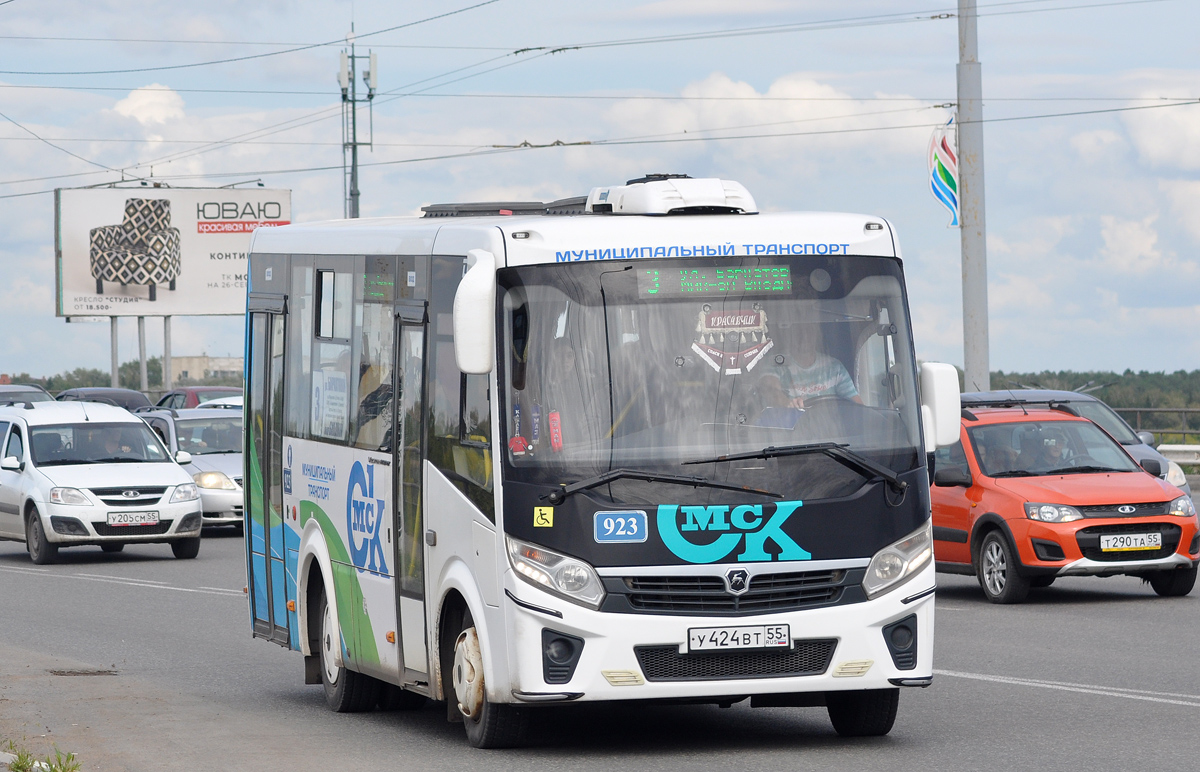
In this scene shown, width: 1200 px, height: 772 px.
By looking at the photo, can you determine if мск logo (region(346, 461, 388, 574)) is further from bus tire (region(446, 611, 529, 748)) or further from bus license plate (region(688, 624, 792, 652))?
bus license plate (region(688, 624, 792, 652))

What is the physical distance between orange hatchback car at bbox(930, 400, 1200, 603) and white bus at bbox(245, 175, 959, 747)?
6.66 meters

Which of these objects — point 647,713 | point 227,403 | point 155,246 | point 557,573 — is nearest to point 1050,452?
point 647,713

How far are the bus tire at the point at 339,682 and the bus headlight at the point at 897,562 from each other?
3.40 metres

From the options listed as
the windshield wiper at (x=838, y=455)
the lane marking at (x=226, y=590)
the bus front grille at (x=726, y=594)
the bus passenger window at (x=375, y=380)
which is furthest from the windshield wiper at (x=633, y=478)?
the lane marking at (x=226, y=590)

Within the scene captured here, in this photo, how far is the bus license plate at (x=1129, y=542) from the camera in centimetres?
1636

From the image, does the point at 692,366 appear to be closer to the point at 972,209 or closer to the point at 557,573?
the point at 557,573

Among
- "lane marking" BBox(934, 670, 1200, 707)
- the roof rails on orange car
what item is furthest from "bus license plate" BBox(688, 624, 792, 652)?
the roof rails on orange car

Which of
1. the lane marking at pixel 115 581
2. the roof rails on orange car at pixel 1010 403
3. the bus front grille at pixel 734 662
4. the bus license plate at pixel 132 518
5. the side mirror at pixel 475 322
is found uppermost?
the side mirror at pixel 475 322

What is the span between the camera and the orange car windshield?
1742cm

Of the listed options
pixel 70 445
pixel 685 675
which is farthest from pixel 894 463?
pixel 70 445

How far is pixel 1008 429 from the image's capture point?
58.2ft

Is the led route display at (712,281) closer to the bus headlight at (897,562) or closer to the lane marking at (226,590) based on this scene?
the bus headlight at (897,562)

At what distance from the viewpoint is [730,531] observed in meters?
8.85

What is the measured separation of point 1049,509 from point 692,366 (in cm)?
817
